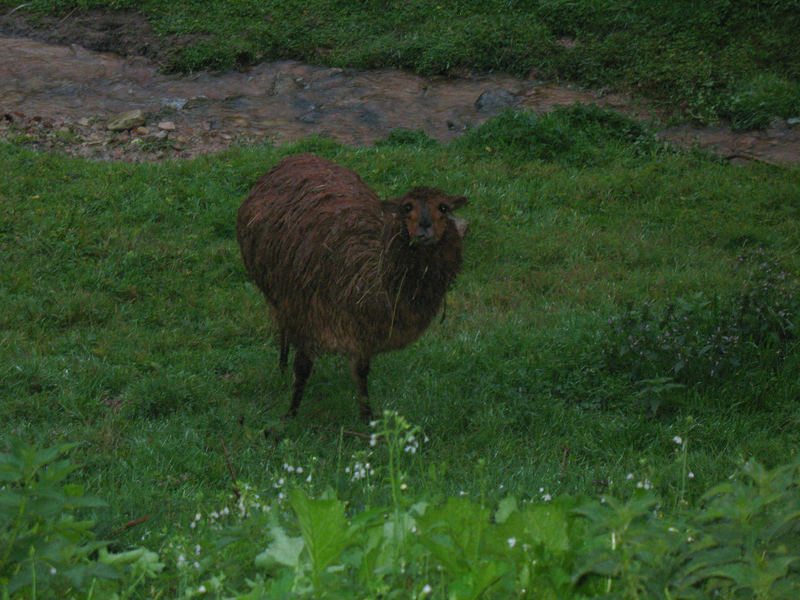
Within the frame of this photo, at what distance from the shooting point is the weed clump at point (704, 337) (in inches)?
249

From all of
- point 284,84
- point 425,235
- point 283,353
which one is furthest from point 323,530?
point 284,84

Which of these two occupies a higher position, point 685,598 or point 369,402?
point 685,598

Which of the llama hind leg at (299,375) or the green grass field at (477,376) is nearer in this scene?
the green grass field at (477,376)

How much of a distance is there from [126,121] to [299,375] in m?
7.55

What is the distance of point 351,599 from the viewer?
90.7 inches

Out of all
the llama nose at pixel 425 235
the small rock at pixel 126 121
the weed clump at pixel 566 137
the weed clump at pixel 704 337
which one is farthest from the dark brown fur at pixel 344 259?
the small rock at pixel 126 121

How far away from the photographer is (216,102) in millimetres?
13953

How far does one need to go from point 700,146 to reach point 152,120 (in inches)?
304

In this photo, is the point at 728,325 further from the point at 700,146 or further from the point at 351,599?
the point at 700,146

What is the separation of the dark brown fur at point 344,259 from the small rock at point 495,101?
23.3ft

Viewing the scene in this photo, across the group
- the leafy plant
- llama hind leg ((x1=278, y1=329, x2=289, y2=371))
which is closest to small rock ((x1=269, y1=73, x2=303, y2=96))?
llama hind leg ((x1=278, y1=329, x2=289, y2=371))

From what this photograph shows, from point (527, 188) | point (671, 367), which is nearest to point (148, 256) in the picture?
point (527, 188)

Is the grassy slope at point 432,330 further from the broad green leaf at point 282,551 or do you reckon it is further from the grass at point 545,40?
the grass at point 545,40

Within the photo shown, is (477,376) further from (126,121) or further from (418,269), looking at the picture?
(126,121)
